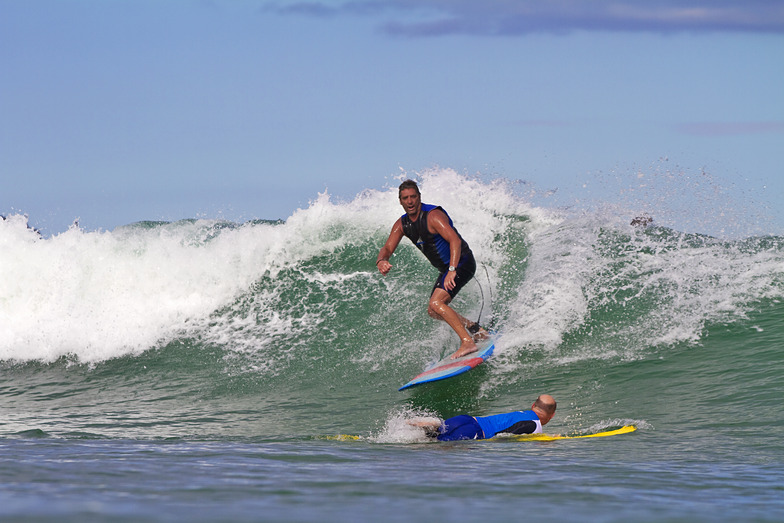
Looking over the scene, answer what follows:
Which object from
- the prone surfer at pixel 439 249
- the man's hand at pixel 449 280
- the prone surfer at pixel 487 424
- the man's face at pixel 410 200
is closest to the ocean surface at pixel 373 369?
the prone surfer at pixel 487 424

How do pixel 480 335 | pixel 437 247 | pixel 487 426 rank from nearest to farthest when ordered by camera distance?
pixel 487 426 < pixel 437 247 < pixel 480 335

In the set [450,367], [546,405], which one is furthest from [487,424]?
[450,367]

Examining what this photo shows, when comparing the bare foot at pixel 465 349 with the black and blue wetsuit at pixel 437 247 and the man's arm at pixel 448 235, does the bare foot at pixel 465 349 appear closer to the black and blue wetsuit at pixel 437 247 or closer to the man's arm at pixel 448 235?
the black and blue wetsuit at pixel 437 247

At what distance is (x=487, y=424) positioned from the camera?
219 inches

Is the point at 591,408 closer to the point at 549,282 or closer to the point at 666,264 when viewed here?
the point at 549,282

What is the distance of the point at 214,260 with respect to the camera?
11367 millimetres

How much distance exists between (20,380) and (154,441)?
480cm

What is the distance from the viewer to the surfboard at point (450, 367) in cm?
726

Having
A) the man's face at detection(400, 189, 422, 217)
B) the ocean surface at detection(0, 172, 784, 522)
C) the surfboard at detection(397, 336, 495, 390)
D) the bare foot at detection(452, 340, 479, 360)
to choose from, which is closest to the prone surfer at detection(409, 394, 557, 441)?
the ocean surface at detection(0, 172, 784, 522)

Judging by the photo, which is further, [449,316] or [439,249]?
[439,249]

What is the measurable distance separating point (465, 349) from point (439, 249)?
107cm

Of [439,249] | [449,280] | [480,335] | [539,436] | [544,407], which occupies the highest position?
[439,249]

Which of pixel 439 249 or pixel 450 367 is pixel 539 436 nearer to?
pixel 450 367

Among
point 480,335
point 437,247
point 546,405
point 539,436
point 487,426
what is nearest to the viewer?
point 539,436
